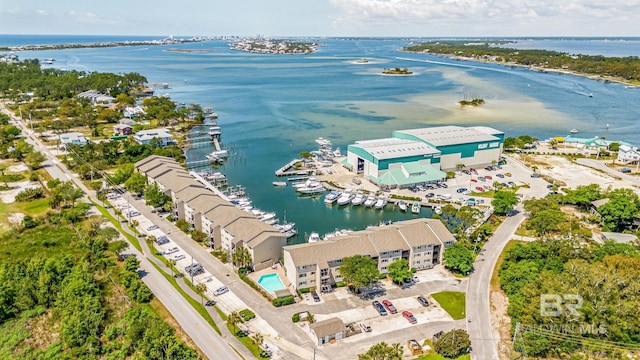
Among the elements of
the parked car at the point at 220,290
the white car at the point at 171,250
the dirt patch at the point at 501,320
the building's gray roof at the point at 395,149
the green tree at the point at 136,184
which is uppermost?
the building's gray roof at the point at 395,149

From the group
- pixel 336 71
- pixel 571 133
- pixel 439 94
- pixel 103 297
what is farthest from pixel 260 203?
pixel 336 71

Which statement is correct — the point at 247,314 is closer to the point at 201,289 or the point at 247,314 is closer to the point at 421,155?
the point at 201,289

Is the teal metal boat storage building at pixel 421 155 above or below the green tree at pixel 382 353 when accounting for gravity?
above

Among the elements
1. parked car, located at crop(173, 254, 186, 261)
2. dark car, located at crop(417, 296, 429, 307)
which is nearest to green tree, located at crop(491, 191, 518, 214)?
dark car, located at crop(417, 296, 429, 307)

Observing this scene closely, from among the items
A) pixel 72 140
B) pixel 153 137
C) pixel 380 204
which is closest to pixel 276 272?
pixel 380 204

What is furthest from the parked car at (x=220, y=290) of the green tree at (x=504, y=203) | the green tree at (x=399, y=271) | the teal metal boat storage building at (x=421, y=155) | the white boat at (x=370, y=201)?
the green tree at (x=504, y=203)

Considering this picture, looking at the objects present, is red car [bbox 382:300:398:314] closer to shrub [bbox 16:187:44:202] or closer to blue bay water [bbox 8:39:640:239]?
blue bay water [bbox 8:39:640:239]

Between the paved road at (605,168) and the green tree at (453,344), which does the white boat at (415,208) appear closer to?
the green tree at (453,344)
